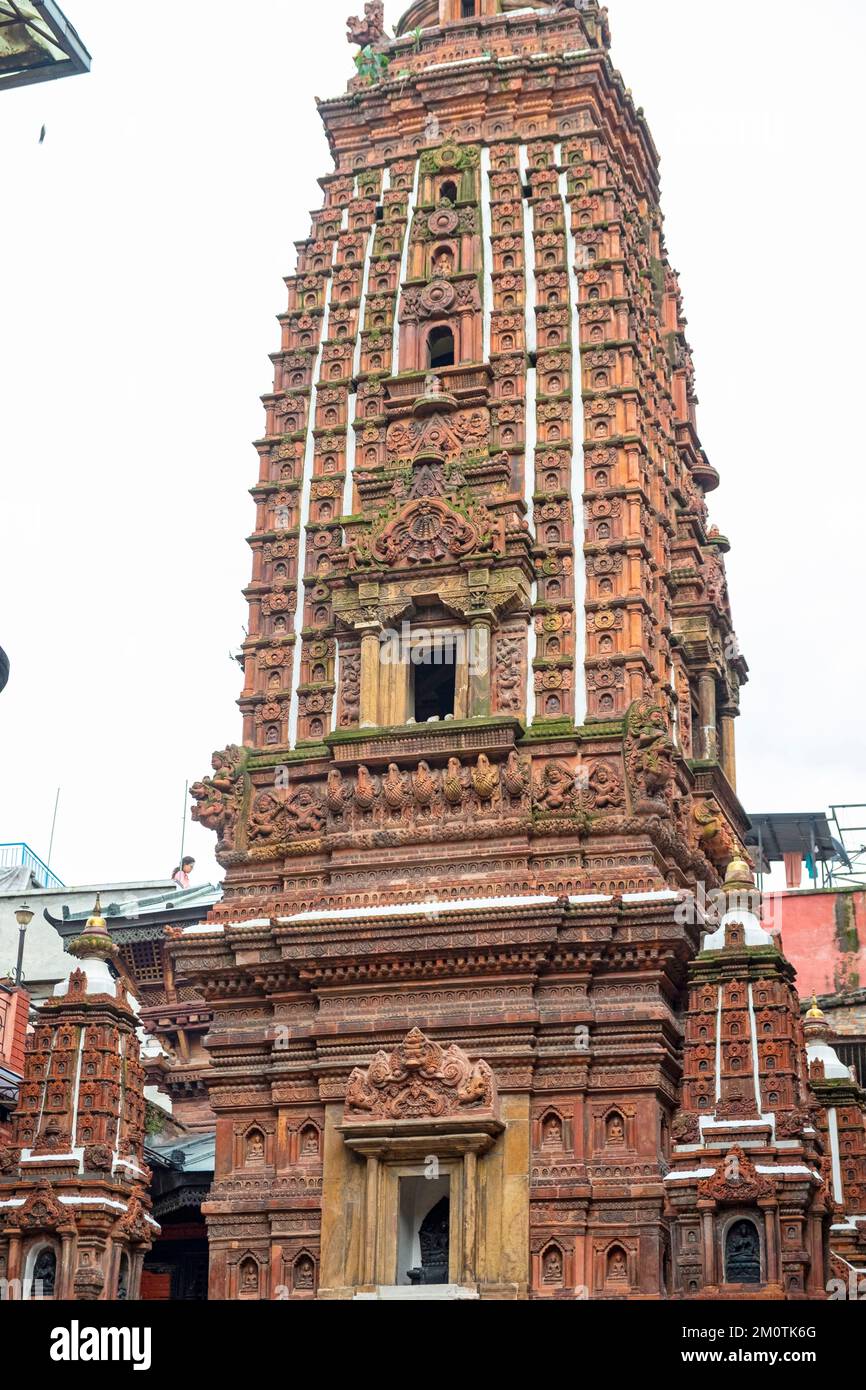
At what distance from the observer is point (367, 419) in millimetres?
35938

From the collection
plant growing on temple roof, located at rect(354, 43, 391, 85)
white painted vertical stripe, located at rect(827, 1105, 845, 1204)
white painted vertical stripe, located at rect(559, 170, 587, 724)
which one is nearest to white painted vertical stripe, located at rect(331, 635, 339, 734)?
white painted vertical stripe, located at rect(559, 170, 587, 724)

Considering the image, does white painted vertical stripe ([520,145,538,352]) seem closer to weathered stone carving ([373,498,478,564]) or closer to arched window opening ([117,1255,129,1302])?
weathered stone carving ([373,498,478,564])

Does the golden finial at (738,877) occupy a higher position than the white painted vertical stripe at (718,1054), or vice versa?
the golden finial at (738,877)

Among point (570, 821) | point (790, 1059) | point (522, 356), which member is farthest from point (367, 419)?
point (790, 1059)

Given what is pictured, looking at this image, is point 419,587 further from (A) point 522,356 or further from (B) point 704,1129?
(B) point 704,1129

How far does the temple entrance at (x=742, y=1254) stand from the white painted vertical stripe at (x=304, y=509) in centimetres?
1177

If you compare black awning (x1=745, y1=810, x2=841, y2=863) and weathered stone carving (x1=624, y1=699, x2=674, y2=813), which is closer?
weathered stone carving (x1=624, y1=699, x2=674, y2=813)

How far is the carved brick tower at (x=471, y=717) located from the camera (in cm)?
2942

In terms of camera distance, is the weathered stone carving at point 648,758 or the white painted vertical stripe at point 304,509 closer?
the weathered stone carving at point 648,758

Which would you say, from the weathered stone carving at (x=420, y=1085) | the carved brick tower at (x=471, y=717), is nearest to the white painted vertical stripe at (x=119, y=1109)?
the carved brick tower at (x=471, y=717)

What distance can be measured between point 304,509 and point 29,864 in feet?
112

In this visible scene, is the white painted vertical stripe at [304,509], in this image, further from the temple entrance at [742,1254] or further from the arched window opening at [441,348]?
the temple entrance at [742,1254]

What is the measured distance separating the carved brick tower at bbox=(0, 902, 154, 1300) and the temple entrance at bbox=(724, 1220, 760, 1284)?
885 centimetres

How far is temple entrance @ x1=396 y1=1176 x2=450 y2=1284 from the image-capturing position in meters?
29.2
